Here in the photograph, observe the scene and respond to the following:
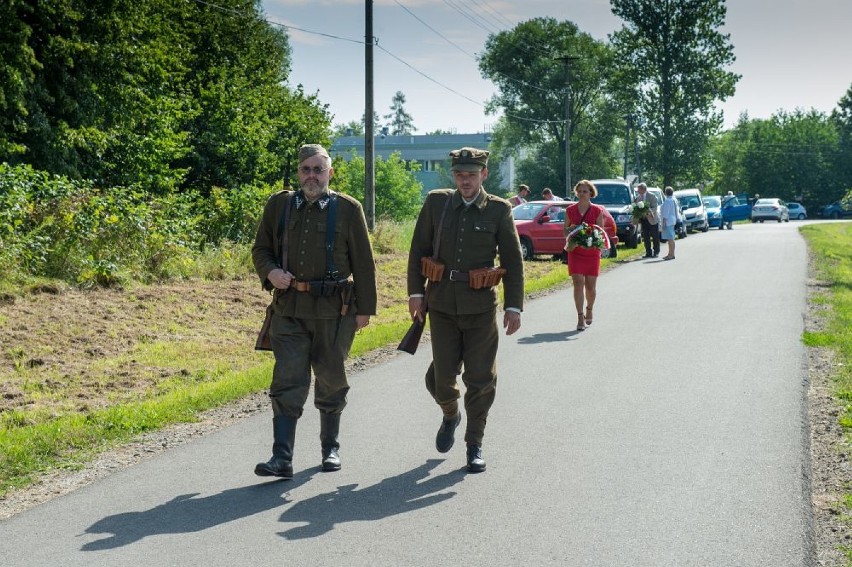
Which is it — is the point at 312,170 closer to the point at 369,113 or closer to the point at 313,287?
the point at 313,287

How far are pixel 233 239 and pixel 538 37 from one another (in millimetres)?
62429

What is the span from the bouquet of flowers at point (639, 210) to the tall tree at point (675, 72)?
4095 centimetres

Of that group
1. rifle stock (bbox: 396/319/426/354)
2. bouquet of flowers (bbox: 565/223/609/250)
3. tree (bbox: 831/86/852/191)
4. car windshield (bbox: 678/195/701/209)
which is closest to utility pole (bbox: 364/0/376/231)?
bouquet of flowers (bbox: 565/223/609/250)

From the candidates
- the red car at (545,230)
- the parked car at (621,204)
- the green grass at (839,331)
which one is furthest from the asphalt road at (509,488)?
the parked car at (621,204)

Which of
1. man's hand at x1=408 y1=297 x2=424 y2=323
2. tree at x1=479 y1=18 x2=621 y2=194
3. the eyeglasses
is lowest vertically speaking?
man's hand at x1=408 y1=297 x2=424 y2=323

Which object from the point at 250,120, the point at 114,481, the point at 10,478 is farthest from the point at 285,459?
the point at 250,120

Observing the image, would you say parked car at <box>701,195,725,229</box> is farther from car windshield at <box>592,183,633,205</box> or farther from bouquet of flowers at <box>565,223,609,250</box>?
bouquet of flowers at <box>565,223,609,250</box>

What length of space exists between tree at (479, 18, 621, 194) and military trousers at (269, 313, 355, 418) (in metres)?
73.0

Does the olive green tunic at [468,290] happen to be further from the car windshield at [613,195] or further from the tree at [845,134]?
the tree at [845,134]

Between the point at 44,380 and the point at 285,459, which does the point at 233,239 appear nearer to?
the point at 44,380

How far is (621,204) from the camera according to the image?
32156 millimetres

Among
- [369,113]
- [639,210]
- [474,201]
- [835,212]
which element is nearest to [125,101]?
[369,113]

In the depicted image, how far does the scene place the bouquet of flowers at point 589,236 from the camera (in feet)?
43.4

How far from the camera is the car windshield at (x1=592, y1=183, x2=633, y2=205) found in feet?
106
